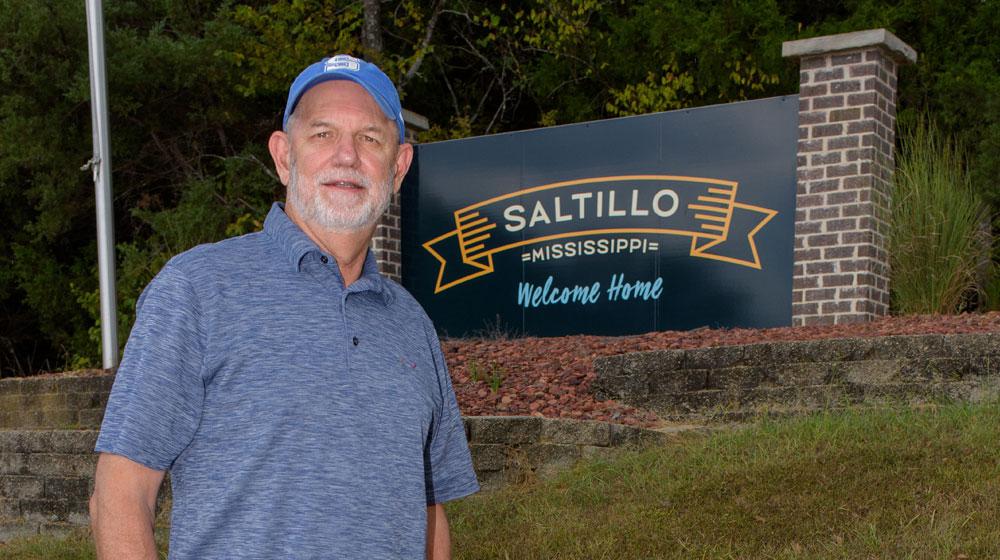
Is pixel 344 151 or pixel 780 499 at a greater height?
pixel 344 151

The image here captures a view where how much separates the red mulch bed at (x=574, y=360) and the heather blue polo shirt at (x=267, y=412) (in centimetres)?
612

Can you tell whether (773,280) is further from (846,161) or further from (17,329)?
(17,329)

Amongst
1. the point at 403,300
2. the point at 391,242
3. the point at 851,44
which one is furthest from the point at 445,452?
the point at 391,242

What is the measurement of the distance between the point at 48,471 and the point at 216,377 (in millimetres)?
Result: 6991

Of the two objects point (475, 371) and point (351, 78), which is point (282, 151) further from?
point (475, 371)

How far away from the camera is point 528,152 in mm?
12305

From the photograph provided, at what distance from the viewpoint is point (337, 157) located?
251 centimetres

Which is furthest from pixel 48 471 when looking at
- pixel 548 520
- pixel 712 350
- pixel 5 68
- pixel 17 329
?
pixel 17 329

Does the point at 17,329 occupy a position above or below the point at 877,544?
above

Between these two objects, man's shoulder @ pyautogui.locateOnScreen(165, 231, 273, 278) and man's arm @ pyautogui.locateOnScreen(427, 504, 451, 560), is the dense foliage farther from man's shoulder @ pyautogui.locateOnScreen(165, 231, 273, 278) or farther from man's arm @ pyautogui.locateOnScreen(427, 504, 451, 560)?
man's shoulder @ pyautogui.locateOnScreen(165, 231, 273, 278)

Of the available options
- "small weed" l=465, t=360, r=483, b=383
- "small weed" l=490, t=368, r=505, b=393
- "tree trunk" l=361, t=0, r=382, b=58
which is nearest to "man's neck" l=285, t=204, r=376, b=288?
"small weed" l=490, t=368, r=505, b=393

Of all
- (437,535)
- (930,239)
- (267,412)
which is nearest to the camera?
(267,412)

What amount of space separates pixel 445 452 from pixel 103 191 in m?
11.4

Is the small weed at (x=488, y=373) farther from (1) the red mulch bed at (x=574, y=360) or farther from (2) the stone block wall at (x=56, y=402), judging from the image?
(2) the stone block wall at (x=56, y=402)
